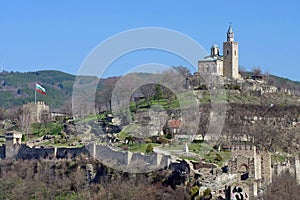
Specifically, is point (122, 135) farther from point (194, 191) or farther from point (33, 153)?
point (194, 191)

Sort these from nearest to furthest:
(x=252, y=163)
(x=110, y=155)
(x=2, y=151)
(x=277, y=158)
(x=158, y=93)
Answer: (x=252, y=163) → (x=110, y=155) → (x=277, y=158) → (x=2, y=151) → (x=158, y=93)

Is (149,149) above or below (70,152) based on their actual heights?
above

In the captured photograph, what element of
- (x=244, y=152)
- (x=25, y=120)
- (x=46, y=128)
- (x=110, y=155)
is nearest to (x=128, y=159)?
(x=110, y=155)

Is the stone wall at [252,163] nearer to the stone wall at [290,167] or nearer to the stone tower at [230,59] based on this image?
the stone wall at [290,167]

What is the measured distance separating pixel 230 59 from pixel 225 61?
420 millimetres

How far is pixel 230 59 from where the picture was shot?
68125 millimetres

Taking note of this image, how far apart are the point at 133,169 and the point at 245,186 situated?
8.45 m

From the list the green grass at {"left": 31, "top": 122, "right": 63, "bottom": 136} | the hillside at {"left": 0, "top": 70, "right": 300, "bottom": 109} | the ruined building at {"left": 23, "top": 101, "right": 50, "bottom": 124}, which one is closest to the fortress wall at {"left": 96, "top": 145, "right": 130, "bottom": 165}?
the green grass at {"left": 31, "top": 122, "right": 63, "bottom": 136}

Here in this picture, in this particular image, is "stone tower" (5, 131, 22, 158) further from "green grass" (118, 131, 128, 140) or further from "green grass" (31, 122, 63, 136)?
"green grass" (118, 131, 128, 140)

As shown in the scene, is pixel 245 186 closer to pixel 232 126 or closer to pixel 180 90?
pixel 232 126

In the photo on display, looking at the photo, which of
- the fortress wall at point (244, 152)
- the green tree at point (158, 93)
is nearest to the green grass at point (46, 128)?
the green tree at point (158, 93)

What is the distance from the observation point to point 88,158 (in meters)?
44.7

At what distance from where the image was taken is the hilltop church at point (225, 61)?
65938 millimetres

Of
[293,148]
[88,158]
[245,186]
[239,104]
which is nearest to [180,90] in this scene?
[239,104]
